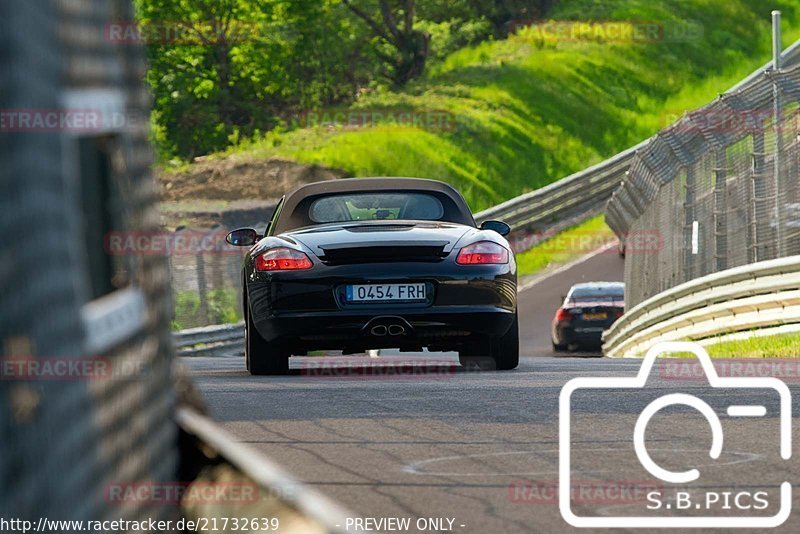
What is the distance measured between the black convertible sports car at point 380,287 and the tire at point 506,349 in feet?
0.72

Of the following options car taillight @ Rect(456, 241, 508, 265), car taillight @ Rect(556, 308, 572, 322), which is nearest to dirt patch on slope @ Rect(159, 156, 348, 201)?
car taillight @ Rect(556, 308, 572, 322)

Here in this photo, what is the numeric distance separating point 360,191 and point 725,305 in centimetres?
710

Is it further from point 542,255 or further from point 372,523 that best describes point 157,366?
point 542,255

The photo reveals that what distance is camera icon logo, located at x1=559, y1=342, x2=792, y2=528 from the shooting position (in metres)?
5.35

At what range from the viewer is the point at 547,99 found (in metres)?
64.2

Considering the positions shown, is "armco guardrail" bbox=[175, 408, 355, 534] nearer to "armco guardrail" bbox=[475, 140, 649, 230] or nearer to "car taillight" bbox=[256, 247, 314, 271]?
"car taillight" bbox=[256, 247, 314, 271]

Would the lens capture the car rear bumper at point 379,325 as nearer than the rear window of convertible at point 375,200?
Yes

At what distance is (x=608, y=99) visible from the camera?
6488 centimetres

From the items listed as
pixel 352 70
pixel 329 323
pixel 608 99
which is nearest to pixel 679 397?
pixel 329 323

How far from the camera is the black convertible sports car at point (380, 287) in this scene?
38.2 ft

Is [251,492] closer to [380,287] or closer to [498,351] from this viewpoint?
[380,287]

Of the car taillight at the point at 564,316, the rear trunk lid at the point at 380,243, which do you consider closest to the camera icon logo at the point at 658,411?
the rear trunk lid at the point at 380,243

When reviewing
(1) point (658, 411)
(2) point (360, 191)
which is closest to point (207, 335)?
(2) point (360, 191)

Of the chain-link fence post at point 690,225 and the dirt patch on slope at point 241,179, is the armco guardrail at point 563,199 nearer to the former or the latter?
the dirt patch on slope at point 241,179
